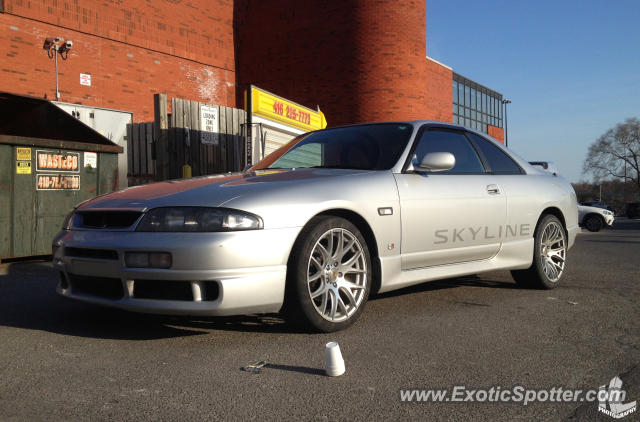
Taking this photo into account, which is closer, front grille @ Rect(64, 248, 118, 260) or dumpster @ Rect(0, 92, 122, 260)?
front grille @ Rect(64, 248, 118, 260)

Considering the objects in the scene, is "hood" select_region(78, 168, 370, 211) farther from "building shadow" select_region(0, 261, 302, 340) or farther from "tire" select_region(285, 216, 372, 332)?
"building shadow" select_region(0, 261, 302, 340)

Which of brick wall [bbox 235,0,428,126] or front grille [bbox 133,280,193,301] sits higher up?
brick wall [bbox 235,0,428,126]

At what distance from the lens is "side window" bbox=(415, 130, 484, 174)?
4562 millimetres

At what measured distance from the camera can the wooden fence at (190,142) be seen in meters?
10.3

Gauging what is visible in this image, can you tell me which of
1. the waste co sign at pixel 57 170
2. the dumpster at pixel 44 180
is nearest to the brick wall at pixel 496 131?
the dumpster at pixel 44 180

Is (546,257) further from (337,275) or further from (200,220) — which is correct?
(200,220)

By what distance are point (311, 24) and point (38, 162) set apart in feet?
54.2

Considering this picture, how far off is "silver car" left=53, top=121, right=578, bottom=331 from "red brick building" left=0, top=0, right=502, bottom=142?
13.9 metres

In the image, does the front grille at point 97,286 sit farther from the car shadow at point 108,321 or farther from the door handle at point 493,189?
the door handle at point 493,189

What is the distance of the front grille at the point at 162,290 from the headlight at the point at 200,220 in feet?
0.98

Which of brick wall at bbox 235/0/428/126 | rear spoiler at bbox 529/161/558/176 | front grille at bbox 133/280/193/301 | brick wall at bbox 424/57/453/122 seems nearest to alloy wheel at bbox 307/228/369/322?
front grille at bbox 133/280/193/301

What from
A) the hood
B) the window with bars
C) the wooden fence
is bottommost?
the hood

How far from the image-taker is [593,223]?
67.1ft

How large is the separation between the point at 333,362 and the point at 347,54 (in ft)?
64.6
